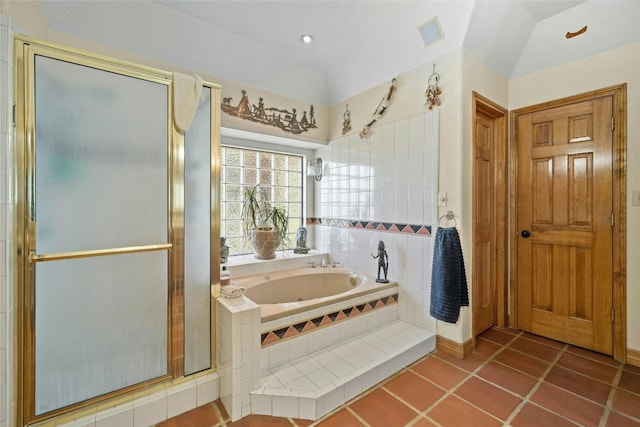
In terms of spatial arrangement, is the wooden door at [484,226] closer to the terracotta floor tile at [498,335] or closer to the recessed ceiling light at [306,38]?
the terracotta floor tile at [498,335]

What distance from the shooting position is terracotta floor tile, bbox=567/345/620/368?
2006 mm

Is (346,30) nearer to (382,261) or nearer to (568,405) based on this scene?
(382,261)

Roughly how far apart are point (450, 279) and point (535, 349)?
994 mm

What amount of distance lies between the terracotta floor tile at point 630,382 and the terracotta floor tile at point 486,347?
674mm

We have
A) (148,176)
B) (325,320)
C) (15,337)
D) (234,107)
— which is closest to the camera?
(15,337)

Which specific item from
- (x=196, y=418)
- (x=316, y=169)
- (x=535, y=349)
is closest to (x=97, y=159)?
(x=196, y=418)

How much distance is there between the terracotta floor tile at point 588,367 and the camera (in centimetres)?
185

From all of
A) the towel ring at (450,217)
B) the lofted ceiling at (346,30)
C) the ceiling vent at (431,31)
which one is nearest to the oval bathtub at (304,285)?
the towel ring at (450,217)

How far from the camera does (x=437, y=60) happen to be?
7.15ft

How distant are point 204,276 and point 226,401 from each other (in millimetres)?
716

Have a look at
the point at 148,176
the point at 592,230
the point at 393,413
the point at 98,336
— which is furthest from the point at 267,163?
the point at 592,230

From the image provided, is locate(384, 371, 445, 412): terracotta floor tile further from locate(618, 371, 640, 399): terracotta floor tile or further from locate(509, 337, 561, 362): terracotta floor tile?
locate(618, 371, 640, 399): terracotta floor tile

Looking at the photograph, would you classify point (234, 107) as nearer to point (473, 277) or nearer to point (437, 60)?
point (437, 60)

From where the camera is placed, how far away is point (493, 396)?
5.43 ft
